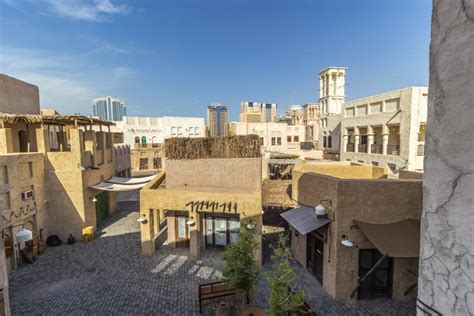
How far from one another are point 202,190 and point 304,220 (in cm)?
578

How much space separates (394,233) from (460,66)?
7.43 metres

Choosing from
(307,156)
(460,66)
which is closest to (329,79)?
(307,156)

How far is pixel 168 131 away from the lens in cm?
5128

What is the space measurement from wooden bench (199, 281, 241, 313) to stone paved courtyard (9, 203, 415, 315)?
18.0 inches

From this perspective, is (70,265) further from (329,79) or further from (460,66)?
(329,79)

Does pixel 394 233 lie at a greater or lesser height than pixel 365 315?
greater

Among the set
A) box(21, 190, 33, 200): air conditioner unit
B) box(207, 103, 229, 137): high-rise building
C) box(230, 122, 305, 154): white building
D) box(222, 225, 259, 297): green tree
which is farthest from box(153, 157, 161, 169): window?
box(207, 103, 229, 137): high-rise building

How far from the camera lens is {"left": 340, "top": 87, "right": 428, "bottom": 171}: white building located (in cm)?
2031

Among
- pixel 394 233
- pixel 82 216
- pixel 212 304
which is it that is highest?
pixel 394 233

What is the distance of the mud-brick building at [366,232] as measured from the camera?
895 centimetres

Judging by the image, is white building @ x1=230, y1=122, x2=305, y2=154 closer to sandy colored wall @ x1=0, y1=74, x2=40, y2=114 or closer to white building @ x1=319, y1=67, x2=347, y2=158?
white building @ x1=319, y1=67, x2=347, y2=158

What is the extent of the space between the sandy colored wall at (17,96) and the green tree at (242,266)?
18.4 meters

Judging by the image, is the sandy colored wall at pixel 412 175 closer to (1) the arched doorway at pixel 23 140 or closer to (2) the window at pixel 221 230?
(2) the window at pixel 221 230

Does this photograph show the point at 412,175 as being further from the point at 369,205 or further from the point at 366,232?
the point at 366,232
